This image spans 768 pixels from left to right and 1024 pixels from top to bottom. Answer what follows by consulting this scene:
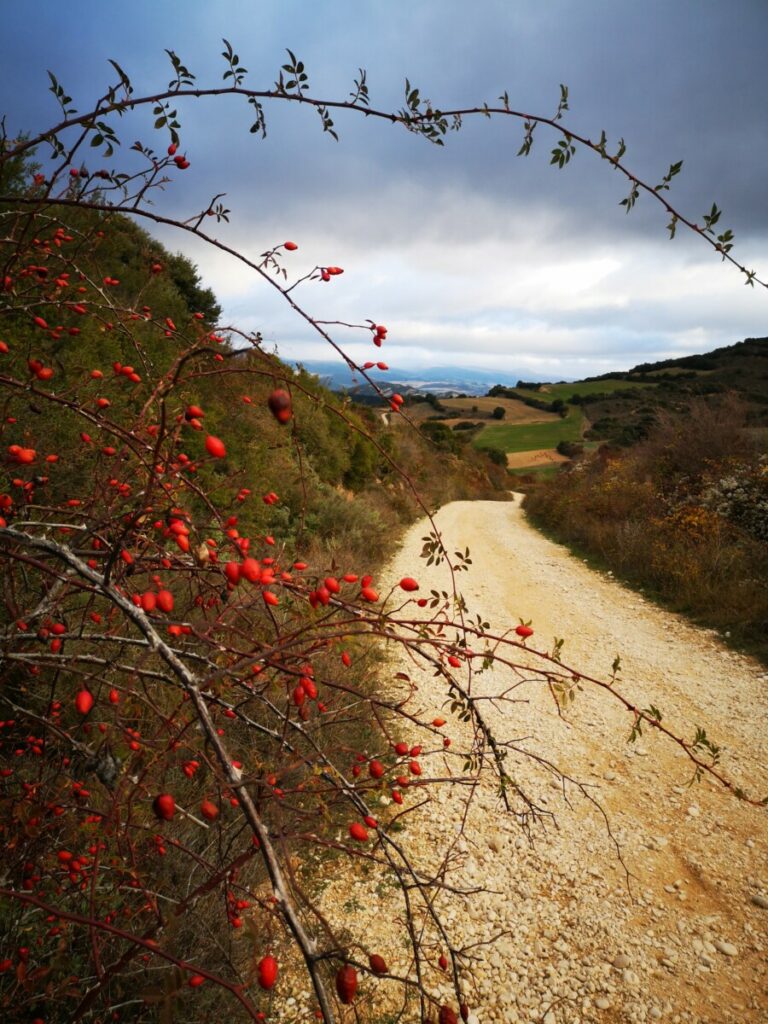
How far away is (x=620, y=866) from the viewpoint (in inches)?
127

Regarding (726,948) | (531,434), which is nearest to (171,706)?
(726,948)

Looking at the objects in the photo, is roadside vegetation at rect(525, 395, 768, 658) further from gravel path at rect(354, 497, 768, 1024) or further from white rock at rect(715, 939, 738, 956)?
white rock at rect(715, 939, 738, 956)

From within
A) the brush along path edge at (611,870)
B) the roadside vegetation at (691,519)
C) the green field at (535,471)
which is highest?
the roadside vegetation at (691,519)

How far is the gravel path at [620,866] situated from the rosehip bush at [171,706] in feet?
0.96

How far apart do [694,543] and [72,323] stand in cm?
929

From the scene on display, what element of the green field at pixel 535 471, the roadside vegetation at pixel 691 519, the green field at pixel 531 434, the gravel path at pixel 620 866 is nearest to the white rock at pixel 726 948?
the gravel path at pixel 620 866

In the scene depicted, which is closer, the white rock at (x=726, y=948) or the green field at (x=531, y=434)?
the white rock at (x=726, y=948)

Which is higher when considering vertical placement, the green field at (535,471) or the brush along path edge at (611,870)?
the brush along path edge at (611,870)

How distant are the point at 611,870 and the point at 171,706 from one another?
2.79 m

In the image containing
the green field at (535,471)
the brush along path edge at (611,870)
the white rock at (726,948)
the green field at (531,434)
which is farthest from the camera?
the green field at (531,434)

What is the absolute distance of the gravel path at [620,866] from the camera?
98.5 inches

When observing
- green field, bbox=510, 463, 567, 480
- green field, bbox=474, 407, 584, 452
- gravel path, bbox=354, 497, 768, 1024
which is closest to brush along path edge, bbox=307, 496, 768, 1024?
gravel path, bbox=354, 497, 768, 1024

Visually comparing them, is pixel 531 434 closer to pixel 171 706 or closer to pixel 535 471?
pixel 535 471

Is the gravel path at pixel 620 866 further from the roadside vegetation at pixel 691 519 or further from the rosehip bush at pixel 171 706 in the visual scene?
the roadside vegetation at pixel 691 519
